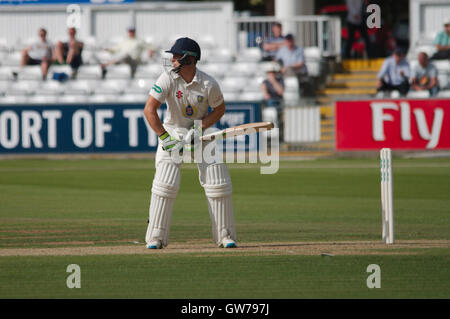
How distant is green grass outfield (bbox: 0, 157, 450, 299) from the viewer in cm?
731

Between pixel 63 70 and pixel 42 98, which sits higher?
pixel 63 70

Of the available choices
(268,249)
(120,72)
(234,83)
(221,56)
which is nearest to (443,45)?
(234,83)

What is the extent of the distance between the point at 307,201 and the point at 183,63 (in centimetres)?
579

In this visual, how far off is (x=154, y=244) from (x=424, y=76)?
15.2m

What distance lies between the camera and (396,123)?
21672 millimetres

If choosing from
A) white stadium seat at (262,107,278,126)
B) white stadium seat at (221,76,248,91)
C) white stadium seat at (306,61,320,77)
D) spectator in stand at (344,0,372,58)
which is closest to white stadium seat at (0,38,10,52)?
white stadium seat at (221,76,248,91)

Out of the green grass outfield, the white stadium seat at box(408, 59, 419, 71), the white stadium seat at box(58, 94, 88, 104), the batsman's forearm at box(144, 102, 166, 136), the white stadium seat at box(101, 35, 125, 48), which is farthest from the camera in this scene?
the white stadium seat at box(101, 35, 125, 48)

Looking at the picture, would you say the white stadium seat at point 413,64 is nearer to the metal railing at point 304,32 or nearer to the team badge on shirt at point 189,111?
the metal railing at point 304,32

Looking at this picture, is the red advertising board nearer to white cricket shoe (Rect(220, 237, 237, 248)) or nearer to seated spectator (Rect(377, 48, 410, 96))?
seated spectator (Rect(377, 48, 410, 96))

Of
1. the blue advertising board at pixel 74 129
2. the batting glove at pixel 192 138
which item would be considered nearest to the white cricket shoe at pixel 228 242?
the batting glove at pixel 192 138

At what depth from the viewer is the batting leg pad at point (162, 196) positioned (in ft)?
30.0

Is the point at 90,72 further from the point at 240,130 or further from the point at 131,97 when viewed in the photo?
the point at 240,130

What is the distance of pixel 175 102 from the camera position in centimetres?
923
